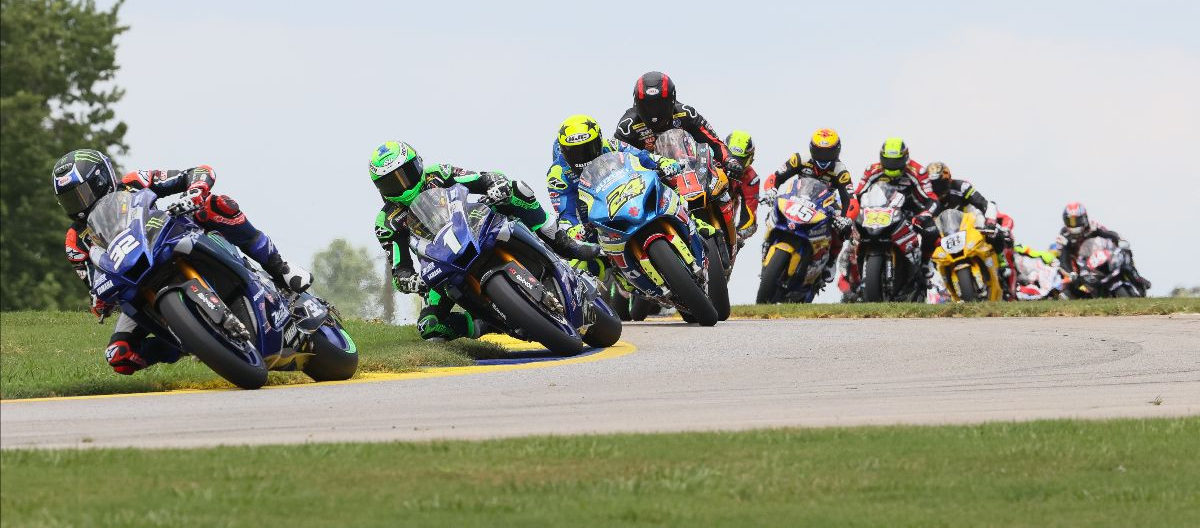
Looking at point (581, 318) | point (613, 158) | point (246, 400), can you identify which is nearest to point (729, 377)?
point (581, 318)

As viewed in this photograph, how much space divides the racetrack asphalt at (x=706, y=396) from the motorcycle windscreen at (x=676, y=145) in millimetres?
4438

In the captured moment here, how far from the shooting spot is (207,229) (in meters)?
14.1

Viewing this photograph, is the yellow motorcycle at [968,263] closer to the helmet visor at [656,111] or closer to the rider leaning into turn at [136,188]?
the helmet visor at [656,111]

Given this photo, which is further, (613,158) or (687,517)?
(613,158)

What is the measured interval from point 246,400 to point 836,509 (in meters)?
5.17

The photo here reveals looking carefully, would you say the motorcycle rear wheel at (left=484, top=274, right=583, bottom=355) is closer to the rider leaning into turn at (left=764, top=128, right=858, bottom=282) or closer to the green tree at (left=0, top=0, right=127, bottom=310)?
the rider leaning into turn at (left=764, top=128, right=858, bottom=282)

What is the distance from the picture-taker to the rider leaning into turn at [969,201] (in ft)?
96.1

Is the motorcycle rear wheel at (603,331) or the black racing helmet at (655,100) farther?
the black racing helmet at (655,100)

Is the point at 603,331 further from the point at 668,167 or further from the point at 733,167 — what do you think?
the point at 733,167

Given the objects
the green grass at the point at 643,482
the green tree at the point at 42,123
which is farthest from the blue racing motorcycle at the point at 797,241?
the green tree at the point at 42,123

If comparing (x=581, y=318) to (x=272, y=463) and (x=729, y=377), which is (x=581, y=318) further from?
(x=272, y=463)


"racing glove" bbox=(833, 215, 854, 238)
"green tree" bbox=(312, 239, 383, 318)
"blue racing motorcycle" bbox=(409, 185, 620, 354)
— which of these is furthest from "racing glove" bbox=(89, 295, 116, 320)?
"green tree" bbox=(312, 239, 383, 318)

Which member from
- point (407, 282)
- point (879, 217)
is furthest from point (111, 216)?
point (879, 217)

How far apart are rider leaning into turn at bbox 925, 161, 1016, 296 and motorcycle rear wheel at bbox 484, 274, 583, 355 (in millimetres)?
13903
